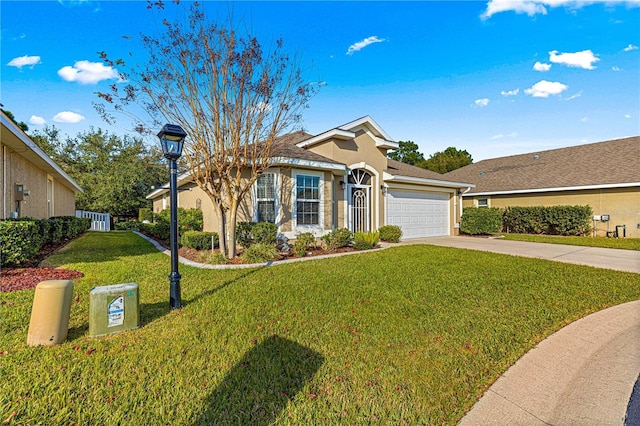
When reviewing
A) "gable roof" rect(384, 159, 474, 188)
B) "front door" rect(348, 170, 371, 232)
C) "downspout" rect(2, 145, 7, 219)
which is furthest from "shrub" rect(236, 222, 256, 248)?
"gable roof" rect(384, 159, 474, 188)

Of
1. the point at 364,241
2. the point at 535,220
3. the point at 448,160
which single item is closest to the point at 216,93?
the point at 364,241

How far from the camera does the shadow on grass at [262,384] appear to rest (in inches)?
92.4

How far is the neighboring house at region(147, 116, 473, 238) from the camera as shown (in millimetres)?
10242

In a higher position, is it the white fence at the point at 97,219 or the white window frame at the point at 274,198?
the white window frame at the point at 274,198

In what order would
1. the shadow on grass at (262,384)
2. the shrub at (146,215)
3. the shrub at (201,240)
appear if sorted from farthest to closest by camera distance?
the shrub at (146,215) < the shrub at (201,240) < the shadow on grass at (262,384)

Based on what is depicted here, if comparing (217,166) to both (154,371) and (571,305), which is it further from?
(571,305)

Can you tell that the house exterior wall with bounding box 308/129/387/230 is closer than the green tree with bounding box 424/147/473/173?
Yes

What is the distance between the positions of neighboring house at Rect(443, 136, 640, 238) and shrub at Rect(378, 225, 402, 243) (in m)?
6.43

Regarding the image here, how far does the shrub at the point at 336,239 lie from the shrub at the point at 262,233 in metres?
1.89

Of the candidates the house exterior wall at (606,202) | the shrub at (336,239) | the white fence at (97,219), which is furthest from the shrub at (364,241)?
the white fence at (97,219)

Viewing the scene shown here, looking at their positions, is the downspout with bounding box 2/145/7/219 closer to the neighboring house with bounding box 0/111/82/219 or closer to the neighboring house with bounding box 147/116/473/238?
the neighboring house with bounding box 0/111/82/219

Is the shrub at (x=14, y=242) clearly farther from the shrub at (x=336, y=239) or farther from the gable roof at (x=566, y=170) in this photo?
the gable roof at (x=566, y=170)

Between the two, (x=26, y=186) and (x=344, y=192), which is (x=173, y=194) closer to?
(x=344, y=192)

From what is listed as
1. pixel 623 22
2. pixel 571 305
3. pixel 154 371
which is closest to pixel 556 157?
pixel 623 22
